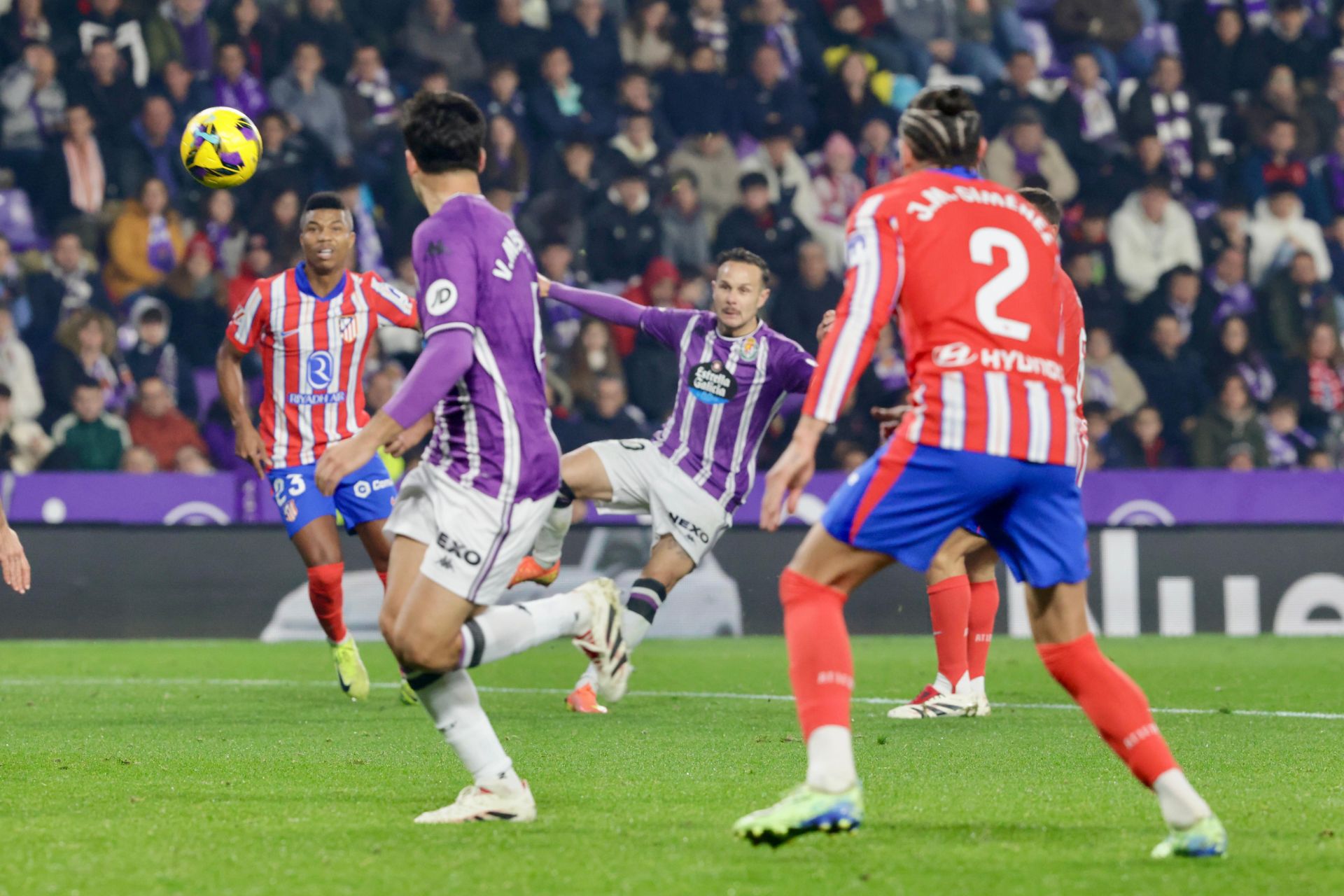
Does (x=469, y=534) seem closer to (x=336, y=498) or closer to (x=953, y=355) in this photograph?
(x=953, y=355)

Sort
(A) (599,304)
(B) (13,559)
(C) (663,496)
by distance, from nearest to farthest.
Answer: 1. (B) (13,559)
2. (A) (599,304)
3. (C) (663,496)

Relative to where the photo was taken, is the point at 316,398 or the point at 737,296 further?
the point at 316,398

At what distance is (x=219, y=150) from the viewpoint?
8914mm

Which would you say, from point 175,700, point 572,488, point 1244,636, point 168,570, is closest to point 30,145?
point 168,570

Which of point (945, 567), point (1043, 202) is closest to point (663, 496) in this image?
point (945, 567)

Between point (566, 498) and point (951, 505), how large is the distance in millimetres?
4318

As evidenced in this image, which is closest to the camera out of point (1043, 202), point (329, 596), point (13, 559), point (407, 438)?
point (407, 438)

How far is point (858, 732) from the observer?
24.9 ft

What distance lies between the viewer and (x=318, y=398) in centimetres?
927

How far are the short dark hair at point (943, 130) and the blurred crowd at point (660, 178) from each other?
10115 mm

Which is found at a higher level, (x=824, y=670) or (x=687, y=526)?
(x=824, y=670)

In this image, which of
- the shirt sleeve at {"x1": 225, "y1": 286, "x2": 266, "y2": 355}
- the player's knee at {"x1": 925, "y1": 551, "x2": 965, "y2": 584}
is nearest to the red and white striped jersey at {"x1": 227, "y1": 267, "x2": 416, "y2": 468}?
the shirt sleeve at {"x1": 225, "y1": 286, "x2": 266, "y2": 355}

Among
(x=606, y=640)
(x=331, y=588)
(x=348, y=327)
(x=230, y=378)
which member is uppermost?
(x=348, y=327)

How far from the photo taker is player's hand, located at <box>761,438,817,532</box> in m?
4.36
